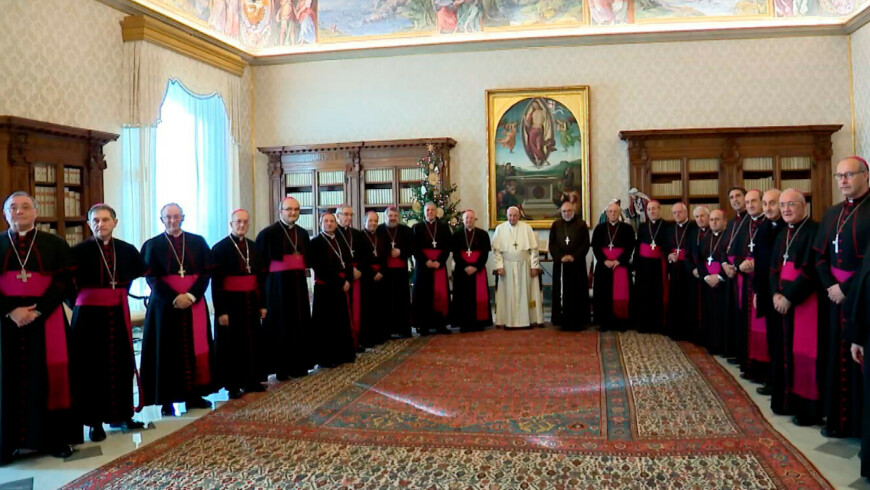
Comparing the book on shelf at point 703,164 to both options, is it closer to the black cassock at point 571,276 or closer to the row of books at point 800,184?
the row of books at point 800,184

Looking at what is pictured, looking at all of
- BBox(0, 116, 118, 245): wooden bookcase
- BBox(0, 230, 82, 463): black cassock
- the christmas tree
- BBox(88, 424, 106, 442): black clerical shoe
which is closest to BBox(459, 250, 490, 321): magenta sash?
the christmas tree

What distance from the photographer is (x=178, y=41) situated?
1024 centimetres

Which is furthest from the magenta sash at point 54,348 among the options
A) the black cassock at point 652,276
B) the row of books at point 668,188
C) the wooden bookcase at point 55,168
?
the row of books at point 668,188

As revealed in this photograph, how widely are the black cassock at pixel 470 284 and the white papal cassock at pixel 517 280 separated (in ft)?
0.72

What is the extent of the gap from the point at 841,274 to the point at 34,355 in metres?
5.56

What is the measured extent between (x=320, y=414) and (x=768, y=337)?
13.2 feet

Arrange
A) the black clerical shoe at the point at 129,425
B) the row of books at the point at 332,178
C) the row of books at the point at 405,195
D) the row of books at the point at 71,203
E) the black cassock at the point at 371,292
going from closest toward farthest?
the black clerical shoe at the point at 129,425
the row of books at the point at 71,203
the black cassock at the point at 371,292
the row of books at the point at 405,195
the row of books at the point at 332,178

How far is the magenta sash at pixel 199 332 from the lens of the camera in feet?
18.7

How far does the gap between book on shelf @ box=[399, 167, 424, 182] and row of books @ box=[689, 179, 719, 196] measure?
4.82m

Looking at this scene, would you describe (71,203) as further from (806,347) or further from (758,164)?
(758,164)

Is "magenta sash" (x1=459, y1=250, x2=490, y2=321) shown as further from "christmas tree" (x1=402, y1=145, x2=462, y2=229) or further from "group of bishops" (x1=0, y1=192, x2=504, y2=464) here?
"group of bishops" (x1=0, y1=192, x2=504, y2=464)

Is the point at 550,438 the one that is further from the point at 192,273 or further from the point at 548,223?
the point at 548,223

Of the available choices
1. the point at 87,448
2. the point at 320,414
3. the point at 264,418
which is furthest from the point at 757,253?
the point at 87,448

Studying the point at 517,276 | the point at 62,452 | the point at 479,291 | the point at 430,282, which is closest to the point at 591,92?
the point at 517,276
